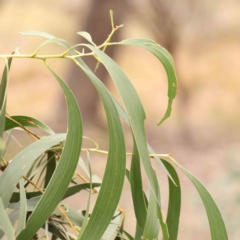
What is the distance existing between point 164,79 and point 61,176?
2735 millimetres

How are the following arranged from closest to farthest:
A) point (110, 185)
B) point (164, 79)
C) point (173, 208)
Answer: point (110, 185) → point (173, 208) → point (164, 79)

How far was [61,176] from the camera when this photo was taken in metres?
0.37

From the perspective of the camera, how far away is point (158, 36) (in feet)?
8.93

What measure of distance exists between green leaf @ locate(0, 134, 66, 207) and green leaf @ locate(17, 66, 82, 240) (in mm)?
37

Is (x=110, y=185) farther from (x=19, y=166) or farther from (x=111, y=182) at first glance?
(x=19, y=166)

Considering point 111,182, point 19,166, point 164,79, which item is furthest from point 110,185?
point 164,79

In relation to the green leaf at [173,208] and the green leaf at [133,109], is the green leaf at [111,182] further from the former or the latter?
the green leaf at [173,208]

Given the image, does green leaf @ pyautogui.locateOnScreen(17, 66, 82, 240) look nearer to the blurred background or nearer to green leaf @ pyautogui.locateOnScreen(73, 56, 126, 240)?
green leaf @ pyautogui.locateOnScreen(73, 56, 126, 240)

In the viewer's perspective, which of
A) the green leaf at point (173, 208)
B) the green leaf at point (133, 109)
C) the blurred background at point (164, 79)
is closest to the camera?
the green leaf at point (133, 109)

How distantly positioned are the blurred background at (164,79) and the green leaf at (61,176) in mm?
2030

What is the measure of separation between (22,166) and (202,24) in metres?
2.66

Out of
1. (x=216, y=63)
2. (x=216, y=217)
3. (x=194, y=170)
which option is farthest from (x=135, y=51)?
(x=216, y=217)

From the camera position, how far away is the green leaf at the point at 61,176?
366 millimetres

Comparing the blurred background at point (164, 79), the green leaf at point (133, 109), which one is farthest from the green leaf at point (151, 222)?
the blurred background at point (164, 79)
